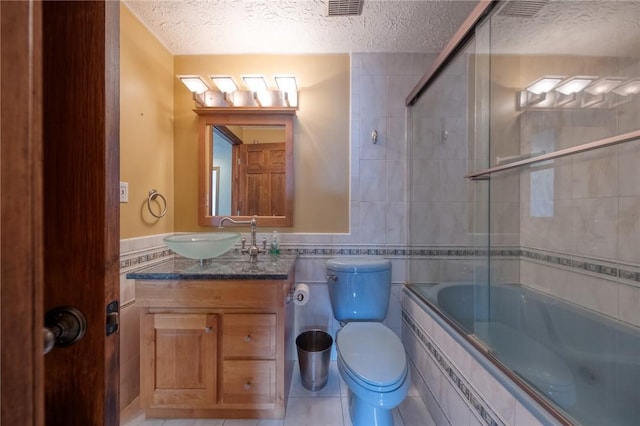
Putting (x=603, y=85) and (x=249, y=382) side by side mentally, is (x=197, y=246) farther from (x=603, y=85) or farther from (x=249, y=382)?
(x=603, y=85)

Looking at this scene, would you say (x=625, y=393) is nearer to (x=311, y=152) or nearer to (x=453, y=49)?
(x=453, y=49)

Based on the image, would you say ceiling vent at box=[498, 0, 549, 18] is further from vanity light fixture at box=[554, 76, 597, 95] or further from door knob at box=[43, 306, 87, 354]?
door knob at box=[43, 306, 87, 354]

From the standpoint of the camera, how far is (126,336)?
1.44 m

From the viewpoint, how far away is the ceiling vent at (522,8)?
127cm

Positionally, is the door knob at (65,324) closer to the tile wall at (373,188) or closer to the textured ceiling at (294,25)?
the tile wall at (373,188)

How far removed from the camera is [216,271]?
135cm

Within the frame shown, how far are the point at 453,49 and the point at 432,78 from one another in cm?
23

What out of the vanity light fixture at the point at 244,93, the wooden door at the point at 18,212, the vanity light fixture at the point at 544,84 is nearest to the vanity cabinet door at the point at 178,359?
the wooden door at the point at 18,212

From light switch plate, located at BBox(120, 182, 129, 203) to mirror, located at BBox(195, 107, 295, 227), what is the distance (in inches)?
19.2

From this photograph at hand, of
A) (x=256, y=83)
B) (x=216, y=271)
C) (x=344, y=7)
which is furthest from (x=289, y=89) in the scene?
(x=216, y=271)

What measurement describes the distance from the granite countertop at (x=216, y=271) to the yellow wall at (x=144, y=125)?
0.32m

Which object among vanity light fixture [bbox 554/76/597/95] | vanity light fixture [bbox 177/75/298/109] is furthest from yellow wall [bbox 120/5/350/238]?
vanity light fixture [bbox 554/76/597/95]

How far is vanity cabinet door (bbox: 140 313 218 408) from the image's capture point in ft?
4.33

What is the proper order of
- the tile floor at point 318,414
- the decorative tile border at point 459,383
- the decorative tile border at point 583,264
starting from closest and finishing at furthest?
the decorative tile border at point 459,383, the decorative tile border at point 583,264, the tile floor at point 318,414
